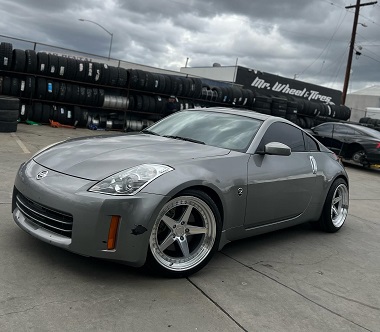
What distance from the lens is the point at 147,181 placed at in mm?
3078

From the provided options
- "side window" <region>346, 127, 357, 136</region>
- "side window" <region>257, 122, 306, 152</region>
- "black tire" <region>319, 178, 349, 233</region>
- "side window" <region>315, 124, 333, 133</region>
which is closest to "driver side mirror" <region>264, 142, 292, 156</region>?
"side window" <region>257, 122, 306, 152</region>

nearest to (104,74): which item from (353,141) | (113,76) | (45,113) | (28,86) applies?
(113,76)

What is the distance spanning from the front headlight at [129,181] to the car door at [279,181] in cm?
105

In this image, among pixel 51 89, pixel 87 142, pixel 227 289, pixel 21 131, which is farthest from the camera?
pixel 51 89

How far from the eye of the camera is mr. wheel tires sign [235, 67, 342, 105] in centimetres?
2680

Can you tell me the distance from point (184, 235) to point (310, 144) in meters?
2.51

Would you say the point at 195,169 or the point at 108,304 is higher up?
the point at 195,169

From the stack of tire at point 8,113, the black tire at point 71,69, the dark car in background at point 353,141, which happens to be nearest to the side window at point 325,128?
the dark car in background at point 353,141

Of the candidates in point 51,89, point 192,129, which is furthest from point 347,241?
point 51,89

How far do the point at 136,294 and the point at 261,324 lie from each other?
92 centimetres

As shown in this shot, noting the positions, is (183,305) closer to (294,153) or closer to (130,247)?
(130,247)

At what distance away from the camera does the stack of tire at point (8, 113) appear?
34.6 ft

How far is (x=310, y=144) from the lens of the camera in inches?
202

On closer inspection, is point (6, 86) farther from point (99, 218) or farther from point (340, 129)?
point (99, 218)
